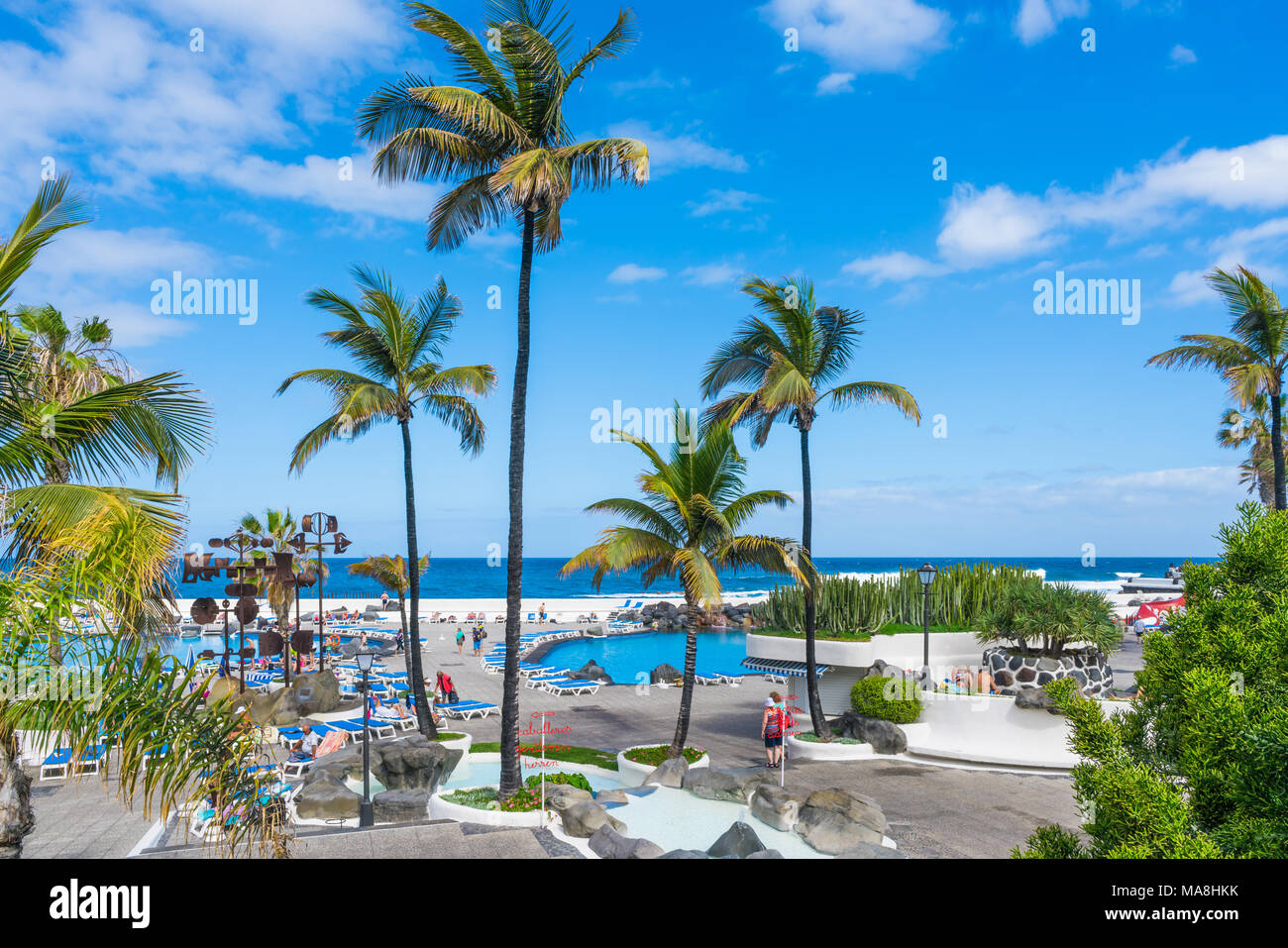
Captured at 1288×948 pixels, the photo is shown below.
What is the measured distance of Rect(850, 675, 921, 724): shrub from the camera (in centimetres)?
1933

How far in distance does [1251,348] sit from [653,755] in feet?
58.8

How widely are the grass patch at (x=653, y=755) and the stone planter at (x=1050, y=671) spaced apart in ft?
27.1

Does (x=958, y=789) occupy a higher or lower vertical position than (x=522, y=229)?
lower

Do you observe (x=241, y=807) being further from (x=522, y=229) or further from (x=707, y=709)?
(x=707, y=709)

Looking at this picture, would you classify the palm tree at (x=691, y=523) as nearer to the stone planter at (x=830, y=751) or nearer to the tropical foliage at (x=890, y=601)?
the stone planter at (x=830, y=751)

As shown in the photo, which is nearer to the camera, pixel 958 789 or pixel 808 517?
pixel 958 789

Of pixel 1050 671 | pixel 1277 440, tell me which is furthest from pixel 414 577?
pixel 1277 440

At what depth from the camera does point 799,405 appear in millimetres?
18672

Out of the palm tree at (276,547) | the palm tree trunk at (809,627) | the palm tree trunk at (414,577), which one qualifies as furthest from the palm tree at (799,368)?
the palm tree at (276,547)

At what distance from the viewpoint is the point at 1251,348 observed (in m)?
19.3

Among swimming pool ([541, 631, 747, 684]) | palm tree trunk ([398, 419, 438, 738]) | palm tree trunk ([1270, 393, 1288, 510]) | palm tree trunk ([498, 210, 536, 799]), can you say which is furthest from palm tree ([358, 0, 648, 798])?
swimming pool ([541, 631, 747, 684])

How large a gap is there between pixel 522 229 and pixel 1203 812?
13.4m

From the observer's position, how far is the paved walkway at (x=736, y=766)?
11.9 m
